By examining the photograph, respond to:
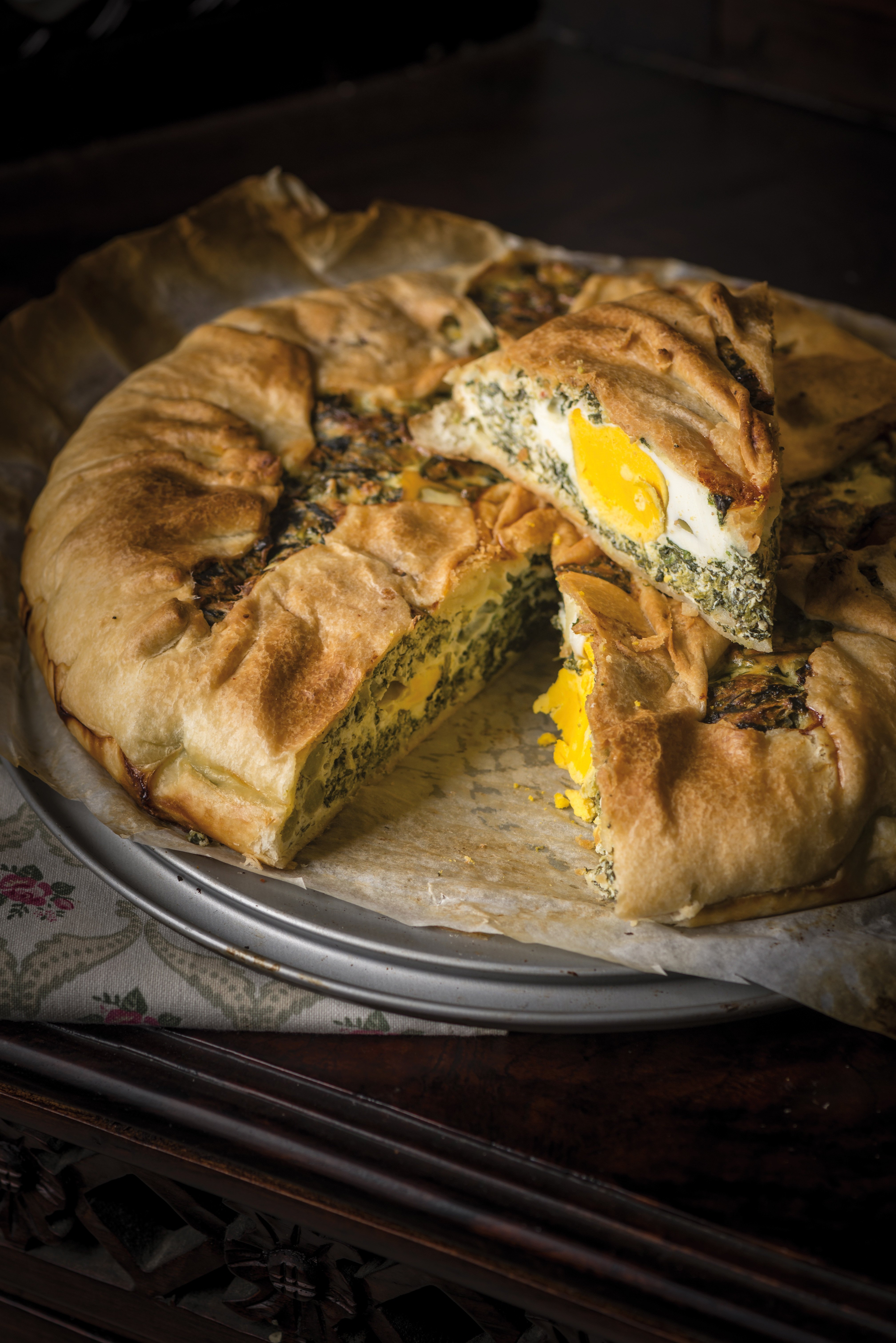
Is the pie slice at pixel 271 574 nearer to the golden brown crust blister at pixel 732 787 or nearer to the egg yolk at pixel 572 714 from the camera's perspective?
the egg yolk at pixel 572 714

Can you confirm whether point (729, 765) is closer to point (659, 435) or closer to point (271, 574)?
point (659, 435)

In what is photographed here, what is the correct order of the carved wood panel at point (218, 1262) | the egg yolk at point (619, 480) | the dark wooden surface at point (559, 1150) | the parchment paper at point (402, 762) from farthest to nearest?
1. the egg yolk at point (619, 480)
2. the parchment paper at point (402, 762)
3. the carved wood panel at point (218, 1262)
4. the dark wooden surface at point (559, 1150)

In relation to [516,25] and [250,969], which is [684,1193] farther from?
[516,25]

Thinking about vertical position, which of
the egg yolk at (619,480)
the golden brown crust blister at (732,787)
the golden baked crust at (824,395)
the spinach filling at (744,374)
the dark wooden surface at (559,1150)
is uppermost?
the spinach filling at (744,374)

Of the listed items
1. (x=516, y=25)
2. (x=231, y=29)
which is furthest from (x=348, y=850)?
(x=516, y=25)

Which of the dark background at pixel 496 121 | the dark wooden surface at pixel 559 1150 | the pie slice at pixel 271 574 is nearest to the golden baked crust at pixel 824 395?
the pie slice at pixel 271 574
